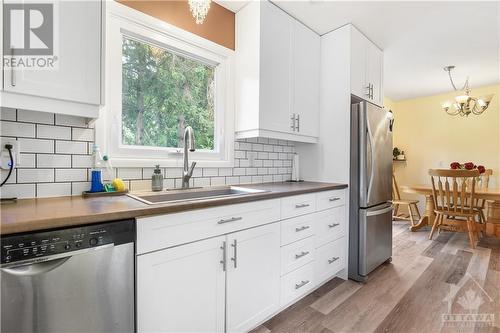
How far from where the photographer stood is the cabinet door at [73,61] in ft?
3.45

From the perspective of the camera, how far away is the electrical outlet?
1164mm

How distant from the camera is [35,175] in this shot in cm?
127

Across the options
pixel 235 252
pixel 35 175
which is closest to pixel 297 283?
pixel 235 252

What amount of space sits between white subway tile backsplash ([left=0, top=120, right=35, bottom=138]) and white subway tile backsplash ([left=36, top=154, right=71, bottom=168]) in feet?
0.39

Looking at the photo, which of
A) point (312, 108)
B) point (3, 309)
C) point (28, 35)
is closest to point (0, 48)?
point (28, 35)

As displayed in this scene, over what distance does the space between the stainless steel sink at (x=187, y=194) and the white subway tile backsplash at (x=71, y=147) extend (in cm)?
38

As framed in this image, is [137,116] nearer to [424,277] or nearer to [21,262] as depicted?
[21,262]

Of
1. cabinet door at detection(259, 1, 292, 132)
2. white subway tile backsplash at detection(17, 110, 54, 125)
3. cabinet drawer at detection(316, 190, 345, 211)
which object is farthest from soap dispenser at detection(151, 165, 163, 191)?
cabinet drawer at detection(316, 190, 345, 211)

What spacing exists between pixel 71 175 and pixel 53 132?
25 cm

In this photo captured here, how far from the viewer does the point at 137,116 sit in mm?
1742

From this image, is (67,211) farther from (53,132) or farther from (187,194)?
(187,194)

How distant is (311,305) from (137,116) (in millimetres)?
1893

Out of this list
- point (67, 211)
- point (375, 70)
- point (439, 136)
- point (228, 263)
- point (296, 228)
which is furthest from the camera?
point (439, 136)

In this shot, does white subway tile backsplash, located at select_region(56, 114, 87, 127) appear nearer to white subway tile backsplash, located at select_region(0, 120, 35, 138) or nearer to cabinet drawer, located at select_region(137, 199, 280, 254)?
white subway tile backsplash, located at select_region(0, 120, 35, 138)
